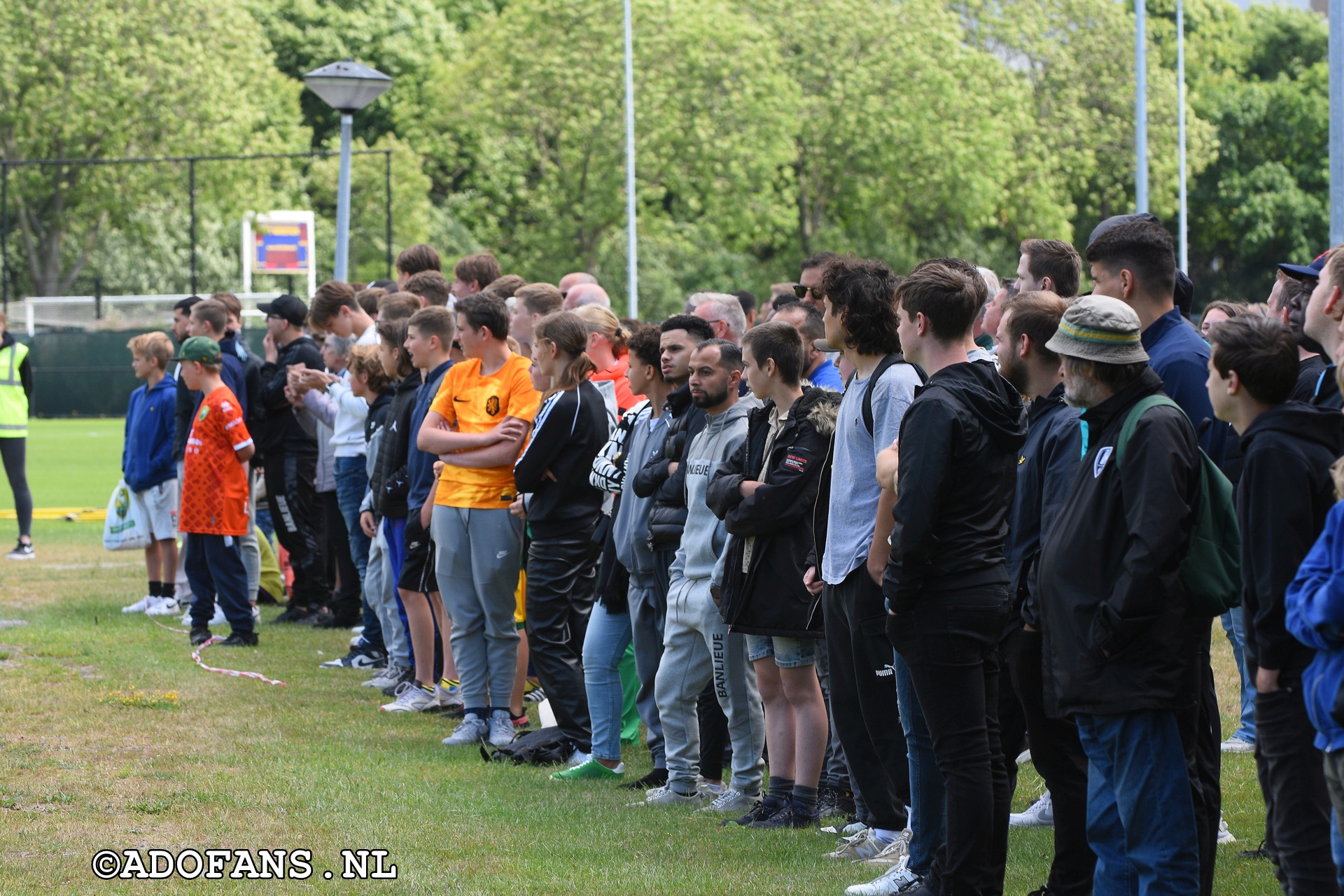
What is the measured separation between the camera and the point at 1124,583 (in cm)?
398

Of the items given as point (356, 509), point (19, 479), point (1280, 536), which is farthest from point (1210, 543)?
point (19, 479)

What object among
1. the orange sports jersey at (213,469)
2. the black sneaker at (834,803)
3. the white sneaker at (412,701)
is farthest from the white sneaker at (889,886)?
the orange sports jersey at (213,469)

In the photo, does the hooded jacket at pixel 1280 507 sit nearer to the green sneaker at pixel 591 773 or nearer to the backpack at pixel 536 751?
the green sneaker at pixel 591 773

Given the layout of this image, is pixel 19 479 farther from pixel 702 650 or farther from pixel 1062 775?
pixel 1062 775

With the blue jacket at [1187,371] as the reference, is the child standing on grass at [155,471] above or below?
below

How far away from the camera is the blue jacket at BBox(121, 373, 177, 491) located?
1198 cm

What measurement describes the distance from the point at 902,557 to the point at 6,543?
45.1 ft

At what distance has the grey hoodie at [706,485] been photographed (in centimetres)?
645

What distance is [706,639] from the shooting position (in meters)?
6.46

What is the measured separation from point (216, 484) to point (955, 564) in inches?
269

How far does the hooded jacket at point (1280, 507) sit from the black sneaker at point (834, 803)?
2.59 m

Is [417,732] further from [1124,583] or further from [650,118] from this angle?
[650,118]

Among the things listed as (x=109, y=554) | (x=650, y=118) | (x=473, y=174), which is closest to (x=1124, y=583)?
(x=109, y=554)

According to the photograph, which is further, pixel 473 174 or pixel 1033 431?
pixel 473 174
